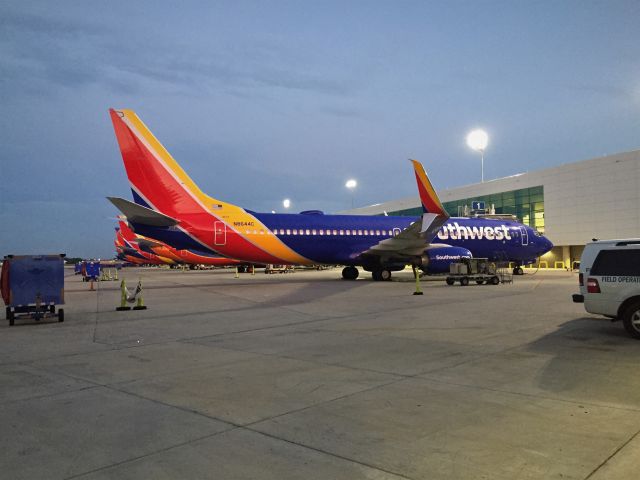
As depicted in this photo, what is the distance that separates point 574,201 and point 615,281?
4155 centimetres

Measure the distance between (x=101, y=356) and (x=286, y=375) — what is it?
3431 mm

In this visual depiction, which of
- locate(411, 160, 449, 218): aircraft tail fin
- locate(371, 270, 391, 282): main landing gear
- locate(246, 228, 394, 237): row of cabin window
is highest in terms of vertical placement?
locate(411, 160, 449, 218): aircraft tail fin

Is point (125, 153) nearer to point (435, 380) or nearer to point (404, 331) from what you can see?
point (404, 331)

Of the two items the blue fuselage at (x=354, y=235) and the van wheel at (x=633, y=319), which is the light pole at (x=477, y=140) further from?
the van wheel at (x=633, y=319)

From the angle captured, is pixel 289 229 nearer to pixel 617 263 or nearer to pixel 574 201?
pixel 617 263

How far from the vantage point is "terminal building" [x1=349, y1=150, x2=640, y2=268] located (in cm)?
4172

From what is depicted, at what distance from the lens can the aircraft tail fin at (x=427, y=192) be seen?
882 inches

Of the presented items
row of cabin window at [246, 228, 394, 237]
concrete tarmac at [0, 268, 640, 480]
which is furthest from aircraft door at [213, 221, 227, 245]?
concrete tarmac at [0, 268, 640, 480]

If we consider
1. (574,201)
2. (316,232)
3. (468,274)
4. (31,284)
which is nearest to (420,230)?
(468,274)

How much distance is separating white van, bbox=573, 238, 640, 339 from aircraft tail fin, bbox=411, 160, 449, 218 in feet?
42.7

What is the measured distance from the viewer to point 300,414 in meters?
4.88

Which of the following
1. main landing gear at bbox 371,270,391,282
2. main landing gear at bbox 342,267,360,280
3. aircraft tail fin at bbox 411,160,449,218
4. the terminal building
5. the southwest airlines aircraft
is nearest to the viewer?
aircraft tail fin at bbox 411,160,449,218

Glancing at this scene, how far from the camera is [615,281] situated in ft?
30.0

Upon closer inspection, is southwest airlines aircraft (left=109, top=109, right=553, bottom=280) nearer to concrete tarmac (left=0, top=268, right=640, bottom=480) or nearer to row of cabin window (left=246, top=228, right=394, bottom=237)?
row of cabin window (left=246, top=228, right=394, bottom=237)
